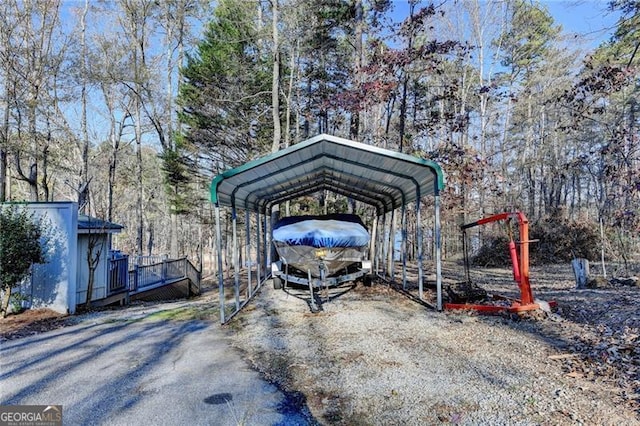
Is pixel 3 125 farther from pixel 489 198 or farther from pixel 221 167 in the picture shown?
pixel 489 198

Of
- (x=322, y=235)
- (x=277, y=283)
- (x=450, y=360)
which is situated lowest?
(x=450, y=360)

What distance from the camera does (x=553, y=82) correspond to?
19.8 m

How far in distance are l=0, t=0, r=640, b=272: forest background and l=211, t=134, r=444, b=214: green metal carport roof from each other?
2.82 metres

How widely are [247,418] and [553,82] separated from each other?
22.4 metres

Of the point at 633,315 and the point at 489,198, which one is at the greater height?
the point at 489,198

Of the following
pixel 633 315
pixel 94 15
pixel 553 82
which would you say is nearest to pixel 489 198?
pixel 553 82

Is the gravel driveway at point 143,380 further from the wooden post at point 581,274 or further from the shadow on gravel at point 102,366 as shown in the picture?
the wooden post at point 581,274

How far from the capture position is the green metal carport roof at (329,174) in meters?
6.14

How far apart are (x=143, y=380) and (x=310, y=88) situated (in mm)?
14633

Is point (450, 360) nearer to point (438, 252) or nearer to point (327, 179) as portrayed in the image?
point (438, 252)

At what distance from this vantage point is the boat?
763 cm

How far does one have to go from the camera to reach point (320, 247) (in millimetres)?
7617

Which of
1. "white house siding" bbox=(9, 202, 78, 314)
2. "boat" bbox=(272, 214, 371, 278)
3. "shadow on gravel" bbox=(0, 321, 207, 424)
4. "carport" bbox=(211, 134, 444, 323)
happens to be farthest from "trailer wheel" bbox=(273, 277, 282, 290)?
"white house siding" bbox=(9, 202, 78, 314)

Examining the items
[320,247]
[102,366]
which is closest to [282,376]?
[102,366]
